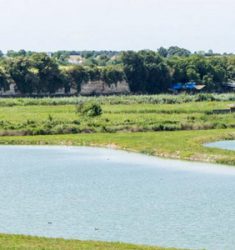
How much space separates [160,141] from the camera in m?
54.5

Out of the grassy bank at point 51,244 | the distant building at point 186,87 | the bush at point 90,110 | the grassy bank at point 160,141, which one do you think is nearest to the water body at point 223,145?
the grassy bank at point 160,141

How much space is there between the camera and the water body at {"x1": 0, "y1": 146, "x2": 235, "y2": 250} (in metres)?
28.8

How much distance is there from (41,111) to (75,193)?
42.1 meters

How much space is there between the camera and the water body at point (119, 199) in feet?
94.4

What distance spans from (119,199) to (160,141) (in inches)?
775

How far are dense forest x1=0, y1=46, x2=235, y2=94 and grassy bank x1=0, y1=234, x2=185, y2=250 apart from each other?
77.3 metres

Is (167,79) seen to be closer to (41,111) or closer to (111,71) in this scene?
(111,71)

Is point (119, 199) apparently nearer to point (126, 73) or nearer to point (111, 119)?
point (111, 119)

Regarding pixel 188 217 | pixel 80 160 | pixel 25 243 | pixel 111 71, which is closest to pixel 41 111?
pixel 80 160

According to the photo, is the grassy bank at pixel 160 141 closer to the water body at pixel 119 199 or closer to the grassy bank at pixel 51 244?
the water body at pixel 119 199

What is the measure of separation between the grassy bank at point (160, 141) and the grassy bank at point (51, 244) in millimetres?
21059

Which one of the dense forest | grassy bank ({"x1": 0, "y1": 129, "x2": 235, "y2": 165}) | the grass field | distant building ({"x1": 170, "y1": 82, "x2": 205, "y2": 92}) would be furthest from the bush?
distant building ({"x1": 170, "y1": 82, "x2": 205, "y2": 92})

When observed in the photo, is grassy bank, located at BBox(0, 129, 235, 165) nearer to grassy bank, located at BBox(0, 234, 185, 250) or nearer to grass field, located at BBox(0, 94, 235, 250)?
grass field, located at BBox(0, 94, 235, 250)

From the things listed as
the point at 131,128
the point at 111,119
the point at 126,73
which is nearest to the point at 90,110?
the point at 111,119
